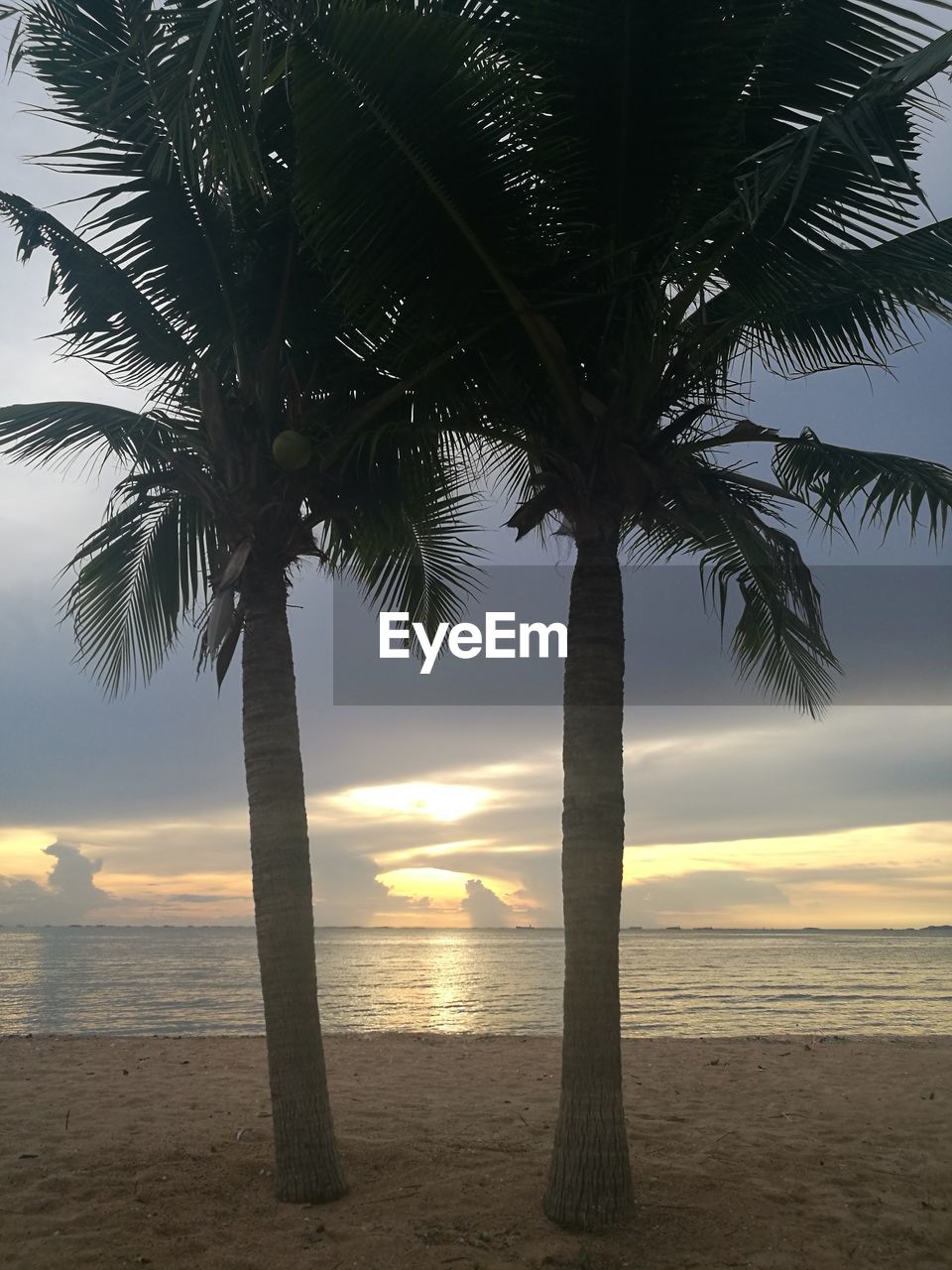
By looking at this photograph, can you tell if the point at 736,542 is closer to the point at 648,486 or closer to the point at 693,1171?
the point at 648,486

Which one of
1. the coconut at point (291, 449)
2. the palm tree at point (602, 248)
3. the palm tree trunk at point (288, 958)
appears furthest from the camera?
the coconut at point (291, 449)

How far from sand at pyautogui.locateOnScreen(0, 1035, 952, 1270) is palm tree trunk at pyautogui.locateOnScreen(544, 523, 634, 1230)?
28cm

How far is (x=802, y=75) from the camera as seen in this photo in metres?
5.91

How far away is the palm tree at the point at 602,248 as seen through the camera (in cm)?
541

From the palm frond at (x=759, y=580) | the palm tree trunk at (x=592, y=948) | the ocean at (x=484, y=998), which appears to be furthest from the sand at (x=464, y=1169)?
the ocean at (x=484, y=998)

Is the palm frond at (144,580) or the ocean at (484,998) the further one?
the ocean at (484,998)

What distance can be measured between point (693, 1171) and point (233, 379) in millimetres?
6919

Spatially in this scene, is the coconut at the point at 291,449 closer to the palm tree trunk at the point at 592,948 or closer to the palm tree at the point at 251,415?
the palm tree at the point at 251,415

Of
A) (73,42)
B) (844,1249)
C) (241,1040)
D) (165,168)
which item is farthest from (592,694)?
(241,1040)

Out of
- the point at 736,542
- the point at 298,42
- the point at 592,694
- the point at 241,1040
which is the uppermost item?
the point at 298,42

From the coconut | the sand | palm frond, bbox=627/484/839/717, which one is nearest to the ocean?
the sand

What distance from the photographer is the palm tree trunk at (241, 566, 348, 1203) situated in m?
6.52

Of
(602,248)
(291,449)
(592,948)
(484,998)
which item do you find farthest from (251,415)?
(484,998)

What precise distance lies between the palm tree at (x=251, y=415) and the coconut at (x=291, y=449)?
1 centimetres
